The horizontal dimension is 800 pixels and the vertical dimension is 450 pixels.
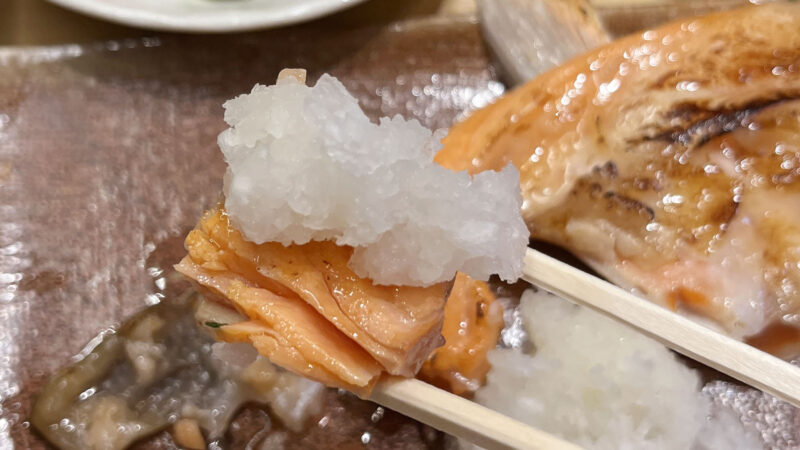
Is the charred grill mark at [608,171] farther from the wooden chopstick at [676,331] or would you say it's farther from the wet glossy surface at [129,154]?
the wet glossy surface at [129,154]

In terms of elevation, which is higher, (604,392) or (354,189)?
(354,189)

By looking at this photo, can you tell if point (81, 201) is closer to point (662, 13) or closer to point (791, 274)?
point (791, 274)

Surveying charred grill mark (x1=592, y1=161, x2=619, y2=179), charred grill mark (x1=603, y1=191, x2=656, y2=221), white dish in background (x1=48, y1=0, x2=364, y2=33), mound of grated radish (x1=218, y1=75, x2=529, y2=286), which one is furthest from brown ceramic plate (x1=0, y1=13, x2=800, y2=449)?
mound of grated radish (x1=218, y1=75, x2=529, y2=286)

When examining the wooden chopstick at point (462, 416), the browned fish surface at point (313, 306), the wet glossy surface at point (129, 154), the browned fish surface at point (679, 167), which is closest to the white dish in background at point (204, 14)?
the wet glossy surface at point (129, 154)

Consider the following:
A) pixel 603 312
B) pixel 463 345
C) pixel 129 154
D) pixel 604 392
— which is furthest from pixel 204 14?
pixel 604 392

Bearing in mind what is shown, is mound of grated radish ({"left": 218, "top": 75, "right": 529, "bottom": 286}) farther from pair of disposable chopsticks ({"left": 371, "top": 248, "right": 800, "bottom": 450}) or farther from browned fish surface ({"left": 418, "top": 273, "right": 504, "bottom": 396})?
browned fish surface ({"left": 418, "top": 273, "right": 504, "bottom": 396})

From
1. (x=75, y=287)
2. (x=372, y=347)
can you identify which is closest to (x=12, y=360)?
(x=75, y=287)

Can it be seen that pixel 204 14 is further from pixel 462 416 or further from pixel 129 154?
pixel 462 416
